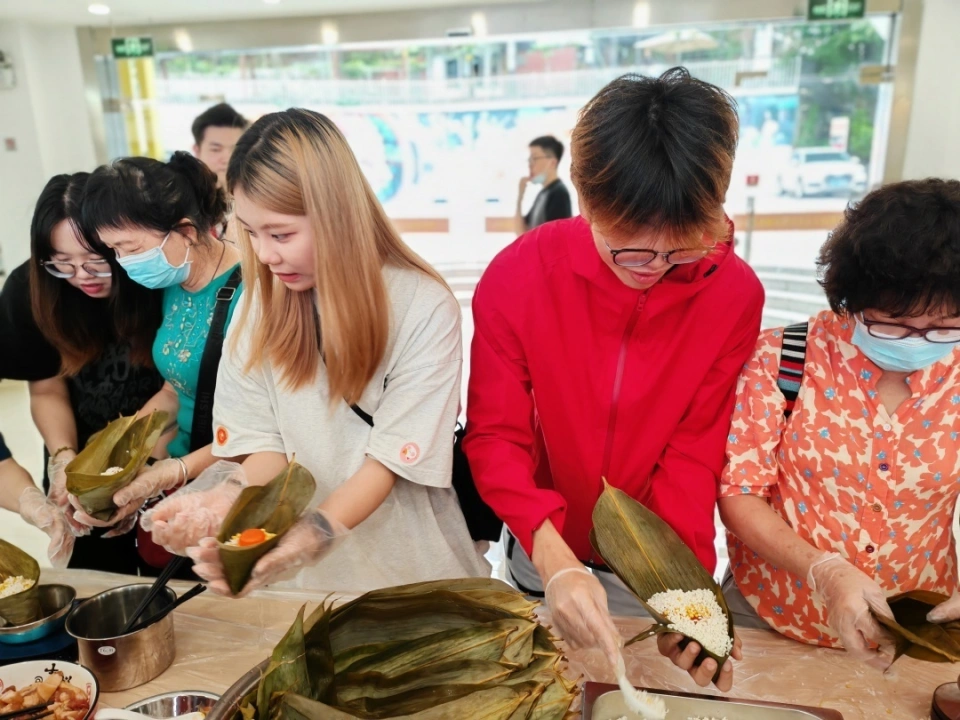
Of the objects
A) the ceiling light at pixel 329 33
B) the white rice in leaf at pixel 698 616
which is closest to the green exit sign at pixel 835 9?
the ceiling light at pixel 329 33

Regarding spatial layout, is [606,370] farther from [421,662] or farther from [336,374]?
[421,662]

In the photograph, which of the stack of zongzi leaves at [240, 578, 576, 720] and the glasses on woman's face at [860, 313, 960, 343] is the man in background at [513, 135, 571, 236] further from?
the stack of zongzi leaves at [240, 578, 576, 720]

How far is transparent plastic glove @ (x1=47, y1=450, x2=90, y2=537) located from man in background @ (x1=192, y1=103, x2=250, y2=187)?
73.9 inches

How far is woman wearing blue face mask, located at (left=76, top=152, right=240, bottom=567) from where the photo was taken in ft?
5.05

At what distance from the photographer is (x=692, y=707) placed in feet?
3.09

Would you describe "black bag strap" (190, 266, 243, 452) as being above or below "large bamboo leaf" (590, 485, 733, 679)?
above

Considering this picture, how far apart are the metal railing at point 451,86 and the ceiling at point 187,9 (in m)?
0.53

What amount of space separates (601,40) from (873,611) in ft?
17.6

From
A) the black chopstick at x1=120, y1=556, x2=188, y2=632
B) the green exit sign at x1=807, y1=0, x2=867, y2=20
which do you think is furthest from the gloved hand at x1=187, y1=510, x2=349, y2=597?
the green exit sign at x1=807, y1=0, x2=867, y2=20

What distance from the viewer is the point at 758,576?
1.31 metres

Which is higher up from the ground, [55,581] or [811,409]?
[811,409]

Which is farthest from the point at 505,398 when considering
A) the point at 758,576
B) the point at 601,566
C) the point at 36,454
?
the point at 36,454

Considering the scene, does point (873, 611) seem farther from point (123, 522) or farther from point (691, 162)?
point (123, 522)

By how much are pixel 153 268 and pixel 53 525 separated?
0.58m
